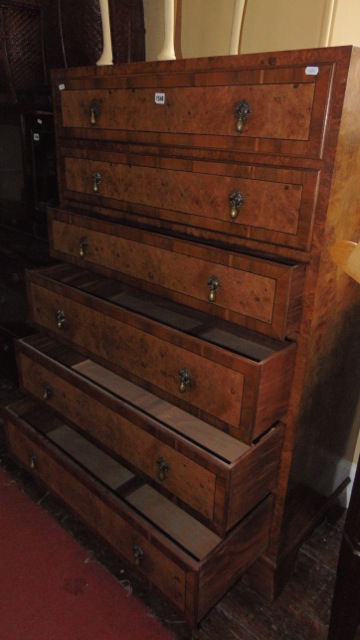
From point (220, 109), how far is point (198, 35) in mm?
779

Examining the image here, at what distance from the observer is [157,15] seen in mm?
1773

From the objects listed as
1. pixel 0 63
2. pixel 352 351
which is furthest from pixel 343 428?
pixel 0 63

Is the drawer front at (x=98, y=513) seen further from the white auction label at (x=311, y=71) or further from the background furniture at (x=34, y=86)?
the white auction label at (x=311, y=71)

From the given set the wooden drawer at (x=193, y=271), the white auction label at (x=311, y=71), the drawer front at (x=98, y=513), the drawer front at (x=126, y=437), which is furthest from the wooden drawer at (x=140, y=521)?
the white auction label at (x=311, y=71)

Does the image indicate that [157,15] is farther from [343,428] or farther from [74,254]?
[343,428]

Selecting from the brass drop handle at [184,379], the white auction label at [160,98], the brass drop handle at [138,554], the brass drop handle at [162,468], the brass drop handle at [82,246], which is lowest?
the brass drop handle at [138,554]

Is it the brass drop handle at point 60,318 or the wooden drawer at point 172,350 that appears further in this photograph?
the brass drop handle at point 60,318

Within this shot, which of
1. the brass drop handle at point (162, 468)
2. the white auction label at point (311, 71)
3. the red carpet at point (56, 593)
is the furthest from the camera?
the red carpet at point (56, 593)

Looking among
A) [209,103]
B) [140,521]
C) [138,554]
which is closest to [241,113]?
[209,103]

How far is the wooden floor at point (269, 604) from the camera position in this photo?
135 centimetres

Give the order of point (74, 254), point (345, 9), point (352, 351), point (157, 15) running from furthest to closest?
point (157, 15) < point (74, 254) < point (352, 351) < point (345, 9)

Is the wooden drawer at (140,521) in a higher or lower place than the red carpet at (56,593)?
higher

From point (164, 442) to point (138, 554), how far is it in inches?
13.2

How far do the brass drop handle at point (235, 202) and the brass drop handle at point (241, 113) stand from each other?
138 mm
